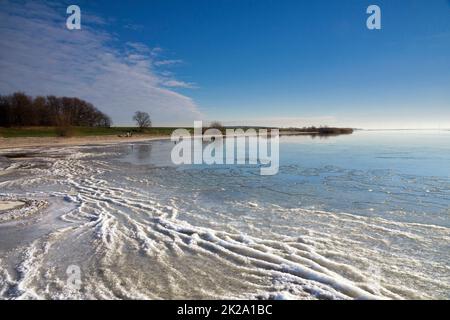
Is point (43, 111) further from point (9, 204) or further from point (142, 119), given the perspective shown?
point (9, 204)

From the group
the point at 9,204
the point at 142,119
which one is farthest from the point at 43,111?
the point at 9,204

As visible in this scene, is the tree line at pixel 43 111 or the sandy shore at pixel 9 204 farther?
the tree line at pixel 43 111

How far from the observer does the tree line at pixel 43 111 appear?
224 feet

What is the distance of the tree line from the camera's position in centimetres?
6819

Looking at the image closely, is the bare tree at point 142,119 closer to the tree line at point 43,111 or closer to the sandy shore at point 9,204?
the tree line at point 43,111

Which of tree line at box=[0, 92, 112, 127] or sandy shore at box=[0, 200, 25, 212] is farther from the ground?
tree line at box=[0, 92, 112, 127]

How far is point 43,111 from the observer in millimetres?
76938

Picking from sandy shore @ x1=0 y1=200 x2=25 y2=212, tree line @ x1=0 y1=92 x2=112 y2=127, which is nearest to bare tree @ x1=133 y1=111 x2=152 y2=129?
tree line @ x1=0 y1=92 x2=112 y2=127

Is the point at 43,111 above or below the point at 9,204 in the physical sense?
above

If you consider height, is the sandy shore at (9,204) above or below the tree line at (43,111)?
below

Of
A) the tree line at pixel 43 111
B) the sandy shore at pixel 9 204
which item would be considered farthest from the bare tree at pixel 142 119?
the sandy shore at pixel 9 204

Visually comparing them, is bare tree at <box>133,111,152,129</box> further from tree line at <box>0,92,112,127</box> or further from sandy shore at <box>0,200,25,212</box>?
sandy shore at <box>0,200,25,212</box>
